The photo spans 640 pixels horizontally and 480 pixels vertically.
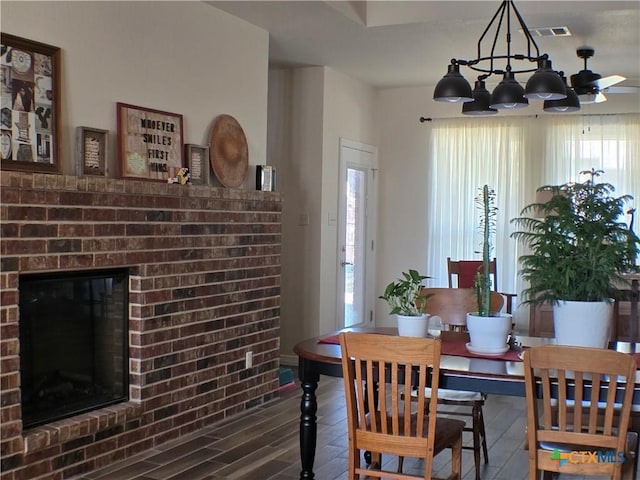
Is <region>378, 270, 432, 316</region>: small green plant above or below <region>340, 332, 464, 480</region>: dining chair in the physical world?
above

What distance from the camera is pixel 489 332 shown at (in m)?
2.96

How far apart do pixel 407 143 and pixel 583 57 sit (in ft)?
7.60

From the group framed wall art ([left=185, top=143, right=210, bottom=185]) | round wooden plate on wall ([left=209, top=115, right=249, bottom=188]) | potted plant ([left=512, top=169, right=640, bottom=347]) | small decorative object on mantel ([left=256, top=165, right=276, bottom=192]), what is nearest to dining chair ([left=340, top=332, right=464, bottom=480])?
potted plant ([left=512, top=169, right=640, bottom=347])

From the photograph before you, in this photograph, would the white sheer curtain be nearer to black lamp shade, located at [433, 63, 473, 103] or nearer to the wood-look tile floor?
the wood-look tile floor

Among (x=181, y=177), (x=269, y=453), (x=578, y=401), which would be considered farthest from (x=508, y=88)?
(x=269, y=453)

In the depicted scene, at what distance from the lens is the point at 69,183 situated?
11.1ft

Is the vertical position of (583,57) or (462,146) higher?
(583,57)

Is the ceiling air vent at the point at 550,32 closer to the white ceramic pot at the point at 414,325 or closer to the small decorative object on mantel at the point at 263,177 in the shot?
the small decorative object on mantel at the point at 263,177

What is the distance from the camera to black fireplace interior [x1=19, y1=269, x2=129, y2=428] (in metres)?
3.36

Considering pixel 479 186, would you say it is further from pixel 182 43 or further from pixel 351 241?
pixel 182 43

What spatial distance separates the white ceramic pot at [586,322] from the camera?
9.08 feet

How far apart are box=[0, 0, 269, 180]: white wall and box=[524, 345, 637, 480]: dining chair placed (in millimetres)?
2433

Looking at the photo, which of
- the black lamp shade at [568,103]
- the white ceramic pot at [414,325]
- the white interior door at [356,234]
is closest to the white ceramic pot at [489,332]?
the white ceramic pot at [414,325]

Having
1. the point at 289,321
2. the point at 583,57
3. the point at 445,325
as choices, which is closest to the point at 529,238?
the point at 445,325
